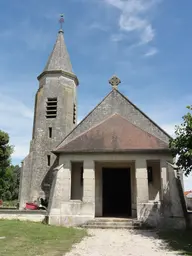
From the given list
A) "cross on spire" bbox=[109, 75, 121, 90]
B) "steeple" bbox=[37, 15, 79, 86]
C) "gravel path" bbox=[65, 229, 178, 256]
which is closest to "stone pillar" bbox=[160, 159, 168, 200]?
"gravel path" bbox=[65, 229, 178, 256]

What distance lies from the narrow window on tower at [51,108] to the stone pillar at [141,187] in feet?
28.2

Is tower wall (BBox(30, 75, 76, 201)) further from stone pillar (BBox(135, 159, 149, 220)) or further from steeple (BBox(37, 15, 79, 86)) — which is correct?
stone pillar (BBox(135, 159, 149, 220))

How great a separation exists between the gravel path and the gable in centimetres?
725

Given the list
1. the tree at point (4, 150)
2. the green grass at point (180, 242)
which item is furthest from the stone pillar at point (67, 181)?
the tree at point (4, 150)

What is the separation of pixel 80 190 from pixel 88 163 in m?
2.25

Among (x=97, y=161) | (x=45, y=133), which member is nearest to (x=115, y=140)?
(x=97, y=161)

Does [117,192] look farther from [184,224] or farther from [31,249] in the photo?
[31,249]

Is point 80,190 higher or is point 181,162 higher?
point 181,162

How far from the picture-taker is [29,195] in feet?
54.9

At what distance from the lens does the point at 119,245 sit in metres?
7.79

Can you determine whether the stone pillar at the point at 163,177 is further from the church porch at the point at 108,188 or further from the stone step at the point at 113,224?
the stone step at the point at 113,224

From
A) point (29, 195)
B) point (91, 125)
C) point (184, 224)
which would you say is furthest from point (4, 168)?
point (184, 224)

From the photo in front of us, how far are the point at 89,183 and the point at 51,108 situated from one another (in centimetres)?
833

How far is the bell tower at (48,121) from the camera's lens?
17.1 m
